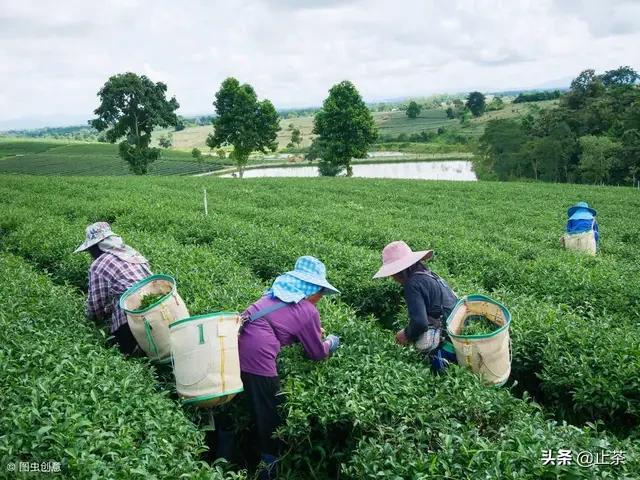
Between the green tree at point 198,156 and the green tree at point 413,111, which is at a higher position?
the green tree at point 413,111

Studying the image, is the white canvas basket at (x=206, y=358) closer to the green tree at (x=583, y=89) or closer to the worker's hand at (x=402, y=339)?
the worker's hand at (x=402, y=339)

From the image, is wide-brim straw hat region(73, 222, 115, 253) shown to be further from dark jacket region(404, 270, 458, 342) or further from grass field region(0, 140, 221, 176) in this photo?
grass field region(0, 140, 221, 176)

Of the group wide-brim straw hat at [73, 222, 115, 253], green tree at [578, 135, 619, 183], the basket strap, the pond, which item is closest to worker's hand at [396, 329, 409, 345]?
the basket strap

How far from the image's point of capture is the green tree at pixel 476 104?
109 metres

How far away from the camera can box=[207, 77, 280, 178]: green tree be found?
4559cm

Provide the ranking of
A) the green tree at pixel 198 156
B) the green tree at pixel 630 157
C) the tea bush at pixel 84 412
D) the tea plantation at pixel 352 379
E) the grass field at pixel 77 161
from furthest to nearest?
the green tree at pixel 198 156 < the grass field at pixel 77 161 < the green tree at pixel 630 157 < the tea plantation at pixel 352 379 < the tea bush at pixel 84 412

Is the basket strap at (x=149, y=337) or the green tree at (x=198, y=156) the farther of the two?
the green tree at (x=198, y=156)

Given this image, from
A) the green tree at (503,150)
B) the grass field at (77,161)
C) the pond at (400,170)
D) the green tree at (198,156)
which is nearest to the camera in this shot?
the green tree at (503,150)

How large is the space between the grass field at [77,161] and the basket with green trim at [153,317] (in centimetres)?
5525

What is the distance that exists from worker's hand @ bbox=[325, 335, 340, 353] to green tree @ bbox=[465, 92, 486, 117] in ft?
368

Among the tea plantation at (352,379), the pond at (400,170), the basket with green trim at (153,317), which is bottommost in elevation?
the pond at (400,170)

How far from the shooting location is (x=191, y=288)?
6.60 metres

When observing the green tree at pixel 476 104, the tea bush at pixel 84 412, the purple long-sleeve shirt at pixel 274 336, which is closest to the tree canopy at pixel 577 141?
the purple long-sleeve shirt at pixel 274 336

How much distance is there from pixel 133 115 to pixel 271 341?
1707 inches
